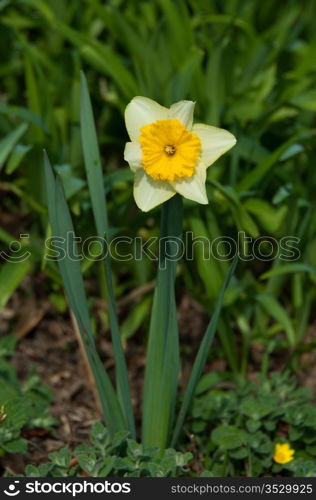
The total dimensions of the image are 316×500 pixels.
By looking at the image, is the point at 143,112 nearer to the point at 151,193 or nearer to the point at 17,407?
the point at 151,193

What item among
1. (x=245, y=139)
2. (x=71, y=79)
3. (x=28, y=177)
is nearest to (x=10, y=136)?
(x=28, y=177)

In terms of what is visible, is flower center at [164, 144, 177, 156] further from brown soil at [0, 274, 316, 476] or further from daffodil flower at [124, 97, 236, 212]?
brown soil at [0, 274, 316, 476]

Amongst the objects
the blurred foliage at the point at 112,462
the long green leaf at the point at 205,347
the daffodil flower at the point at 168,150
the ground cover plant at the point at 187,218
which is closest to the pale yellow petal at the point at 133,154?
the daffodil flower at the point at 168,150

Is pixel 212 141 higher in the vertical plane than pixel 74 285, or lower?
higher

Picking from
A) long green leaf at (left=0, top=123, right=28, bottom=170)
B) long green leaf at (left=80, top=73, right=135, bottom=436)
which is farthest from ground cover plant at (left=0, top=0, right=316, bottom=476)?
long green leaf at (left=80, top=73, right=135, bottom=436)

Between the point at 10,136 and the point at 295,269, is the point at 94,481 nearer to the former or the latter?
the point at 295,269

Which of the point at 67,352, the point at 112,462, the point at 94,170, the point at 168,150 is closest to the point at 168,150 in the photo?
the point at 168,150
